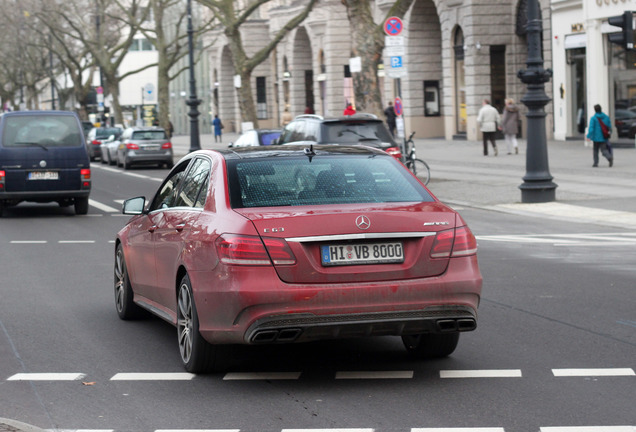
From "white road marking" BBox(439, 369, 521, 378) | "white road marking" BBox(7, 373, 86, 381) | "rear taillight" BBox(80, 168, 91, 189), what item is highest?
"rear taillight" BBox(80, 168, 91, 189)

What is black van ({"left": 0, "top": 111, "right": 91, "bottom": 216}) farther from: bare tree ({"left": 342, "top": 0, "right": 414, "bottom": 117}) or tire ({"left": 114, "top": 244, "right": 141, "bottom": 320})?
tire ({"left": 114, "top": 244, "right": 141, "bottom": 320})

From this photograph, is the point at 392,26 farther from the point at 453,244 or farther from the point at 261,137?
the point at 453,244

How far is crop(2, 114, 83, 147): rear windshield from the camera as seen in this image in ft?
67.9

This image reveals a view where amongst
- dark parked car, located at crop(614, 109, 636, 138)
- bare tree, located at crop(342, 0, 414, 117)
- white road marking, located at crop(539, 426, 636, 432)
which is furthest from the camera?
dark parked car, located at crop(614, 109, 636, 138)

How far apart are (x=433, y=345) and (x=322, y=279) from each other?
4.12 feet

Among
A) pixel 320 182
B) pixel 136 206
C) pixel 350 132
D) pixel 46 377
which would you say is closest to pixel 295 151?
pixel 320 182

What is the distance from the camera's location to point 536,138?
2034cm

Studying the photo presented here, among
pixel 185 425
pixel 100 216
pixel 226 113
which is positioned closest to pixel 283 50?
pixel 226 113

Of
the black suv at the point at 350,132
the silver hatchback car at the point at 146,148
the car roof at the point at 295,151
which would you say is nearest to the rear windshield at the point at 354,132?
the black suv at the point at 350,132

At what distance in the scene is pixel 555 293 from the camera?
10391 millimetres

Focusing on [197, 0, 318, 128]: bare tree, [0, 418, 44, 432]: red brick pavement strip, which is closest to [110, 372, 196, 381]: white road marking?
[0, 418, 44, 432]: red brick pavement strip

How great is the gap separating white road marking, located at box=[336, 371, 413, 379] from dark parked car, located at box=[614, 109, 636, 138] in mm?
30419

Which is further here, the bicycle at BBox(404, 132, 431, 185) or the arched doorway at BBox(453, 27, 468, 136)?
the arched doorway at BBox(453, 27, 468, 136)

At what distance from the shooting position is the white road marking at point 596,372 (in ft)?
22.7
